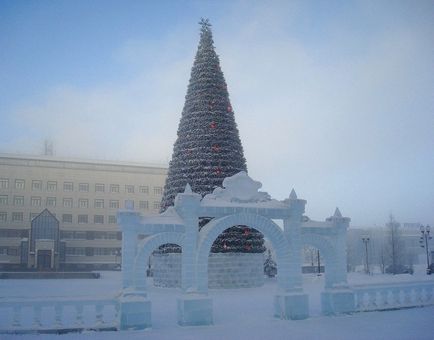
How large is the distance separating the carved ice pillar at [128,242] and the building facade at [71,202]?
49116 mm

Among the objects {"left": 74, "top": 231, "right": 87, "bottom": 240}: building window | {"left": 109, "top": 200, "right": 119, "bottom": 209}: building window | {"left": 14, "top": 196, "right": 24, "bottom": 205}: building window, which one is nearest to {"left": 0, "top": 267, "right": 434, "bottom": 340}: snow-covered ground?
{"left": 74, "top": 231, "right": 87, "bottom": 240}: building window

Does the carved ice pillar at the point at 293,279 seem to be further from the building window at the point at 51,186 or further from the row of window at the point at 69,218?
the building window at the point at 51,186

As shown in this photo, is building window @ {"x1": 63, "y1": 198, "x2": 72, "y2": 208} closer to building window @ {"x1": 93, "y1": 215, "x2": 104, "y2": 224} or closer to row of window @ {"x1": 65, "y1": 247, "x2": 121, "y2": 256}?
building window @ {"x1": 93, "y1": 215, "x2": 104, "y2": 224}

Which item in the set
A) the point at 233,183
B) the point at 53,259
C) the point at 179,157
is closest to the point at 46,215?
the point at 53,259

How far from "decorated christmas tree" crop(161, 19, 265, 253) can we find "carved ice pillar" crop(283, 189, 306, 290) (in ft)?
35.8

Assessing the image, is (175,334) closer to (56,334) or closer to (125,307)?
(125,307)

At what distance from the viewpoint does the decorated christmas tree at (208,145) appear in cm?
2722

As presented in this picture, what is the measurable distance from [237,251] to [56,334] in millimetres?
15604

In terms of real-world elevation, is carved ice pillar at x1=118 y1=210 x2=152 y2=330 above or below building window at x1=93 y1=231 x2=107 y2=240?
below

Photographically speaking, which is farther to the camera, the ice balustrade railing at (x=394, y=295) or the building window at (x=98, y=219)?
the building window at (x=98, y=219)

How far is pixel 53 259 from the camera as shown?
58750 mm

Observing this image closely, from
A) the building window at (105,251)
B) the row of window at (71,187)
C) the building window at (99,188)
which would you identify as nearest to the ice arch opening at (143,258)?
the building window at (105,251)

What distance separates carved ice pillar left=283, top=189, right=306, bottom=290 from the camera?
51.6 feet

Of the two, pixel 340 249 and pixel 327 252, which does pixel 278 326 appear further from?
pixel 340 249
